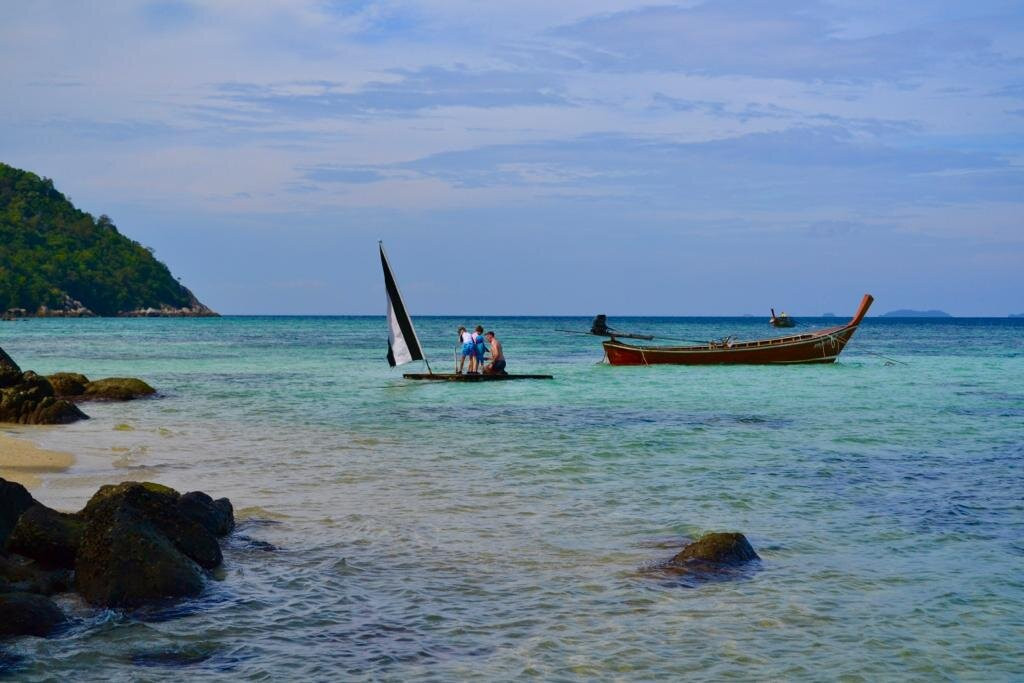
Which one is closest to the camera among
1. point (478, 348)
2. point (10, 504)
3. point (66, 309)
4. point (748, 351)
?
point (10, 504)

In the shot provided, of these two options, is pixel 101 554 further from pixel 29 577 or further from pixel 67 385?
pixel 67 385

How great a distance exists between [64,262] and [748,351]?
129631 millimetres

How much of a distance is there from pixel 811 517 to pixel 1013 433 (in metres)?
10.2

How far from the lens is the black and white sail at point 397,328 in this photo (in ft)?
89.2

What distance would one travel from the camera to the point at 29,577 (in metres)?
7.51

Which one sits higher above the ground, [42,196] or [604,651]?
[42,196]

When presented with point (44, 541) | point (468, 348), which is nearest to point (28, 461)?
point (44, 541)

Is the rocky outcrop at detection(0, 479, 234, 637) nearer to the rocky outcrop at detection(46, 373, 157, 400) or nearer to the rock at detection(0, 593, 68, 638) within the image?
the rock at detection(0, 593, 68, 638)

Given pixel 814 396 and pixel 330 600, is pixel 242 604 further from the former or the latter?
pixel 814 396

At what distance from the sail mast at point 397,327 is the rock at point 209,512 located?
57.1 feet

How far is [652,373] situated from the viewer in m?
37.7

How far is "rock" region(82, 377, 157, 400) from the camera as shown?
24922 mm

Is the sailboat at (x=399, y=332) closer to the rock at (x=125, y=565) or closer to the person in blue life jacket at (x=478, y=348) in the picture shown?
the person in blue life jacket at (x=478, y=348)

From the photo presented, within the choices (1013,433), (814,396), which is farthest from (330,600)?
(814,396)
